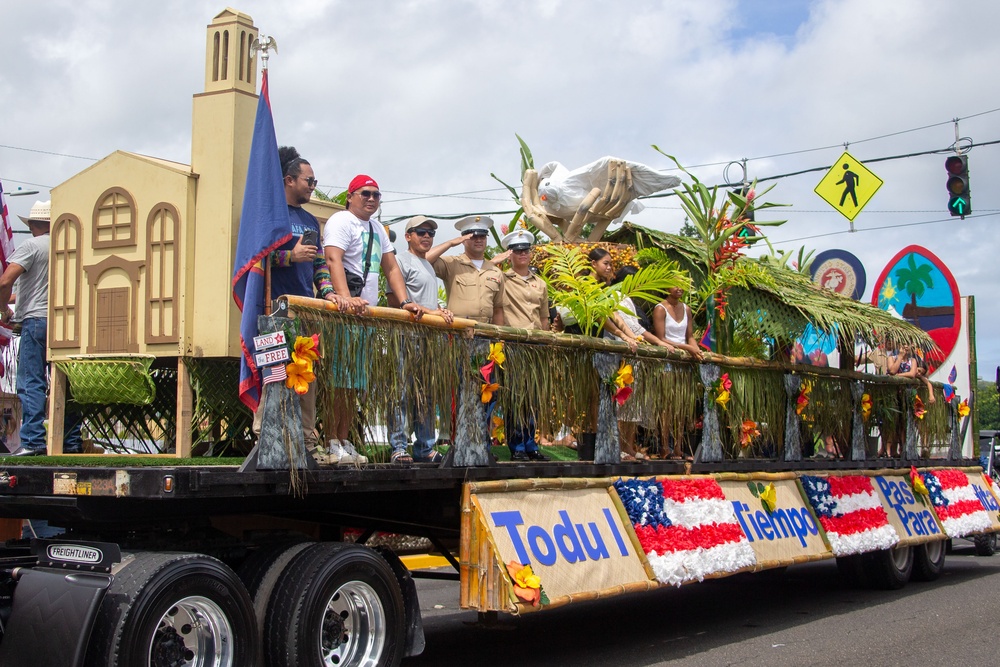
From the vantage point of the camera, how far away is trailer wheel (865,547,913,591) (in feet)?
34.0

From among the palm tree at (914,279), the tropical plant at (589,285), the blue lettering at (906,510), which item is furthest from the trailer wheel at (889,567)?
the palm tree at (914,279)

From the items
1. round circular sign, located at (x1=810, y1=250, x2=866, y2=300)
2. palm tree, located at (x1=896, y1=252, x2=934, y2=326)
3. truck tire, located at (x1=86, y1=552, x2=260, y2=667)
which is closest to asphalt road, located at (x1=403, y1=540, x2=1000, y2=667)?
truck tire, located at (x1=86, y1=552, x2=260, y2=667)

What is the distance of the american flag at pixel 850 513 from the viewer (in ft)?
30.6

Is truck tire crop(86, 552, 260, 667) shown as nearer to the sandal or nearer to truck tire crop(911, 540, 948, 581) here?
the sandal

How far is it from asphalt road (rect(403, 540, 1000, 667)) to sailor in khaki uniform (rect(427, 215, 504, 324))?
216 centimetres

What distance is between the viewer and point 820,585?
1109 centimetres

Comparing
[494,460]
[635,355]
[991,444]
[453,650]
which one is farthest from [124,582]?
[991,444]

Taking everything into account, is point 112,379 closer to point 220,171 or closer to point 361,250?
point 220,171

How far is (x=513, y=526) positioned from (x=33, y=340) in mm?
3469

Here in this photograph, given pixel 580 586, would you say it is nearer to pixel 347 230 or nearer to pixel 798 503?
pixel 347 230

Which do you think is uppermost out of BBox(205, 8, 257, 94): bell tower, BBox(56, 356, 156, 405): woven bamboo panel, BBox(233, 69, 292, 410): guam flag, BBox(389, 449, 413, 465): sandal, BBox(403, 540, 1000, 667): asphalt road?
BBox(205, 8, 257, 94): bell tower

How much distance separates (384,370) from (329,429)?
17.2 inches

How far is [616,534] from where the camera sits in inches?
276

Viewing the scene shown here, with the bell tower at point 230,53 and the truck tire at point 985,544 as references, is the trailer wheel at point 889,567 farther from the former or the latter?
the bell tower at point 230,53
